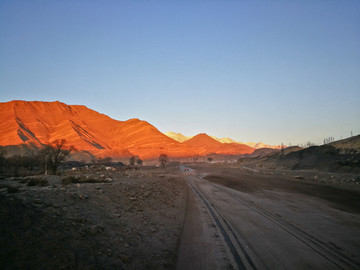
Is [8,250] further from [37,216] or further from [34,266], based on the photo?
[37,216]

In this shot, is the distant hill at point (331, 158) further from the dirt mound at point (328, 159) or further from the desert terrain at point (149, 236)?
the desert terrain at point (149, 236)

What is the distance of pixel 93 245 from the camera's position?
6211 mm

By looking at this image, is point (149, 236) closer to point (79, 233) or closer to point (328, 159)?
point (79, 233)

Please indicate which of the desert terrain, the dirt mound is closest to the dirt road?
the desert terrain

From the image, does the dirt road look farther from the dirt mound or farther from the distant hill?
the distant hill

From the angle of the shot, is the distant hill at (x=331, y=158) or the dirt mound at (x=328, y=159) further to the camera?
the distant hill at (x=331, y=158)

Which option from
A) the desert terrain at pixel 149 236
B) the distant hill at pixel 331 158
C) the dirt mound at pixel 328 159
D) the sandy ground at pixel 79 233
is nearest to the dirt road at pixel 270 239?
the desert terrain at pixel 149 236

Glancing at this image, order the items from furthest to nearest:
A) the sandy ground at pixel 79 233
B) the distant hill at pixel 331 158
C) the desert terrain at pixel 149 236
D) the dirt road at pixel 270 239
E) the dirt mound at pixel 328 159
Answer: the distant hill at pixel 331 158, the dirt mound at pixel 328 159, the dirt road at pixel 270 239, the desert terrain at pixel 149 236, the sandy ground at pixel 79 233

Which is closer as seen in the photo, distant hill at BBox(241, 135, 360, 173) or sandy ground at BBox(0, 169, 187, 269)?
sandy ground at BBox(0, 169, 187, 269)

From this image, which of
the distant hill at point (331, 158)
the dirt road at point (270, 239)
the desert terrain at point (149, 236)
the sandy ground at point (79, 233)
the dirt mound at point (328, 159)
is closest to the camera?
the sandy ground at point (79, 233)

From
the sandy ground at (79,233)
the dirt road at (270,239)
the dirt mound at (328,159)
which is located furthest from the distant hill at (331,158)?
the sandy ground at (79,233)

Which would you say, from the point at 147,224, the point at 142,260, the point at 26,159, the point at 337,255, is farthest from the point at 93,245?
the point at 26,159

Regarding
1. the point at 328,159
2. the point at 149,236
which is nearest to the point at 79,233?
the point at 149,236

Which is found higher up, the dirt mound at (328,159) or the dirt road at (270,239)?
the dirt mound at (328,159)
